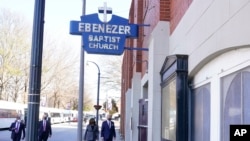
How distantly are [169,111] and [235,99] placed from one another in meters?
3.81

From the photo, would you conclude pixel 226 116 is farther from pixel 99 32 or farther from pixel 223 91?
pixel 99 32

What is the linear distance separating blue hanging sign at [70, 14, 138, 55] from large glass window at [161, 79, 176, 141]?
1824 mm

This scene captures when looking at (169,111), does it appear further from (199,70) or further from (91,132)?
(91,132)

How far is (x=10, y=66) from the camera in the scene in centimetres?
5159

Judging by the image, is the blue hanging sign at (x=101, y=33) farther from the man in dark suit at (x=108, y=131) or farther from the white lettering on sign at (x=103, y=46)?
the man in dark suit at (x=108, y=131)


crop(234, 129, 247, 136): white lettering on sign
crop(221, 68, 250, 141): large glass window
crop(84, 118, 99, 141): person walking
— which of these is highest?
crop(221, 68, 250, 141): large glass window

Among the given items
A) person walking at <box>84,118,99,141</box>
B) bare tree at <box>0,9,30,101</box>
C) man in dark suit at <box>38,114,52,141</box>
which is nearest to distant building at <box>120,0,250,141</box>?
person walking at <box>84,118,99,141</box>

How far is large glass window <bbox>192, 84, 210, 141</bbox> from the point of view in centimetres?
627

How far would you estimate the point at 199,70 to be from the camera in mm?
6758

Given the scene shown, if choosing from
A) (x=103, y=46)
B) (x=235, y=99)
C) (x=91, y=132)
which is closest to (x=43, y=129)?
(x=91, y=132)

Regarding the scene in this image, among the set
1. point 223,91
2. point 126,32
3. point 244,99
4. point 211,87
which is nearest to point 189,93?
point 211,87

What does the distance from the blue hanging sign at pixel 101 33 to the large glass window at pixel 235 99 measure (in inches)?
212

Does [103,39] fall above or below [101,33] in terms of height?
below

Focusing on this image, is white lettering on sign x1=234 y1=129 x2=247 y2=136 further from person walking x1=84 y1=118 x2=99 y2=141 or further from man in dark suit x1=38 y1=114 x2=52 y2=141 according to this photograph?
man in dark suit x1=38 y1=114 x2=52 y2=141
